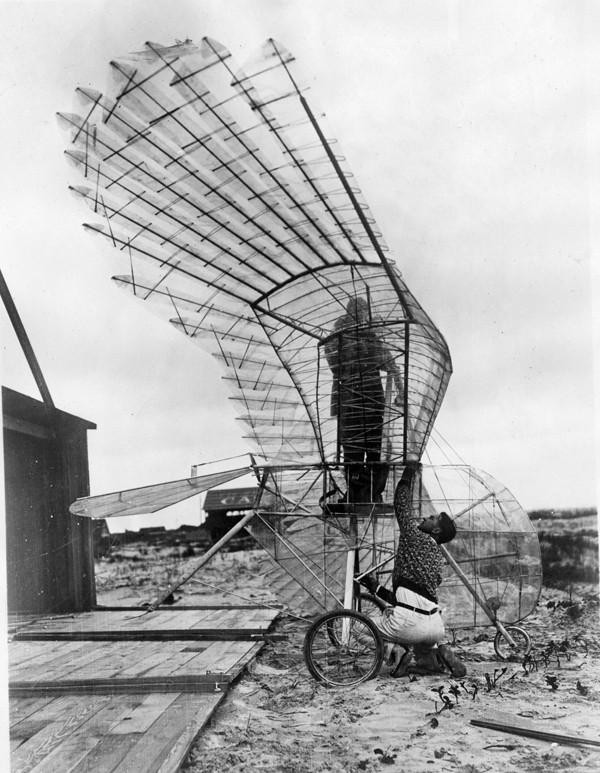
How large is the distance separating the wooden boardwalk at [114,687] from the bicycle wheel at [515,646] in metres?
2.18

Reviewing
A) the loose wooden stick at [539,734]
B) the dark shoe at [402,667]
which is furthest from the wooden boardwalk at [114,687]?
the loose wooden stick at [539,734]

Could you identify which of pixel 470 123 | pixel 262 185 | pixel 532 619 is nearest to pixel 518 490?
pixel 532 619

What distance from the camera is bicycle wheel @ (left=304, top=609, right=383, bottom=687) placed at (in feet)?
16.6

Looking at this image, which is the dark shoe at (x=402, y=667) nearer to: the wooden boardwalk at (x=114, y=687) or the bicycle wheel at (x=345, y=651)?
the bicycle wheel at (x=345, y=651)

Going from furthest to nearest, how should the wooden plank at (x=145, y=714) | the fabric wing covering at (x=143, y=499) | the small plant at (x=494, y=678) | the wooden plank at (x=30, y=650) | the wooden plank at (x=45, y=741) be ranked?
1. the wooden plank at (x=30, y=650)
2. the fabric wing covering at (x=143, y=499)
3. the small plant at (x=494, y=678)
4. the wooden plank at (x=145, y=714)
5. the wooden plank at (x=45, y=741)

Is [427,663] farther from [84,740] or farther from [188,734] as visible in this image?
[84,740]

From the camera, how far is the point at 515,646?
18.8 feet

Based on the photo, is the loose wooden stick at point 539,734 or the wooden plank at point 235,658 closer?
the loose wooden stick at point 539,734

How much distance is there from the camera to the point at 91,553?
761 cm

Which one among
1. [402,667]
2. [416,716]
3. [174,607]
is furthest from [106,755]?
[174,607]

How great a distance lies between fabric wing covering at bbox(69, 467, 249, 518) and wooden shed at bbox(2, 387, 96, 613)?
1.95ft

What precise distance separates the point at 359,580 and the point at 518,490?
1.78 m

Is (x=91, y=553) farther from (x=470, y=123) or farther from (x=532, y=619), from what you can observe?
(x=470, y=123)

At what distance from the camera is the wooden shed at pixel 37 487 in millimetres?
5691
